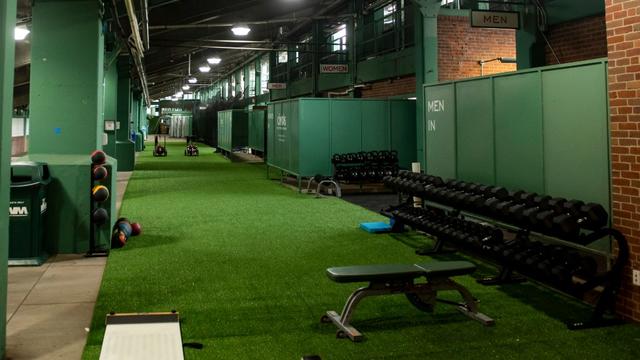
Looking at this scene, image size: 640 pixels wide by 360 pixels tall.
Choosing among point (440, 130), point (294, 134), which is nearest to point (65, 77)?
point (440, 130)

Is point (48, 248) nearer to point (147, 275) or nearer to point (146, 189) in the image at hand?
point (147, 275)

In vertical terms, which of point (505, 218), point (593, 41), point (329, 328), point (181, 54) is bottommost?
point (329, 328)

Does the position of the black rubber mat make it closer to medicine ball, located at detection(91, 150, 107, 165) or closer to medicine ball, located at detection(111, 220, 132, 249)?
medicine ball, located at detection(111, 220, 132, 249)

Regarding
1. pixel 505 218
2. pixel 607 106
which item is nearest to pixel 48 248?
pixel 505 218

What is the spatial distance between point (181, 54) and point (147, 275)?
18762 mm

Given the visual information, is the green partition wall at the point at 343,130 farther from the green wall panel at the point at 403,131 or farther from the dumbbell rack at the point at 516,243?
the dumbbell rack at the point at 516,243

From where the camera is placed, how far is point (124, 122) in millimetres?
17656

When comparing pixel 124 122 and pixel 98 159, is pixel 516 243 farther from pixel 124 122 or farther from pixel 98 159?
pixel 124 122

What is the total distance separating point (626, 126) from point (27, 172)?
18.4ft

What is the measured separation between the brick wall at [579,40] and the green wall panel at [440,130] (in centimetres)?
401

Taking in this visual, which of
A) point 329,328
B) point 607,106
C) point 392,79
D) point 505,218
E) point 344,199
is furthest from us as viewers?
point 392,79

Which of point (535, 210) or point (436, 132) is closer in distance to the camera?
point (535, 210)

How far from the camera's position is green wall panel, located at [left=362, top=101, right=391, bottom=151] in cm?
1196

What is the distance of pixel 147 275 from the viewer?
5.24 metres
